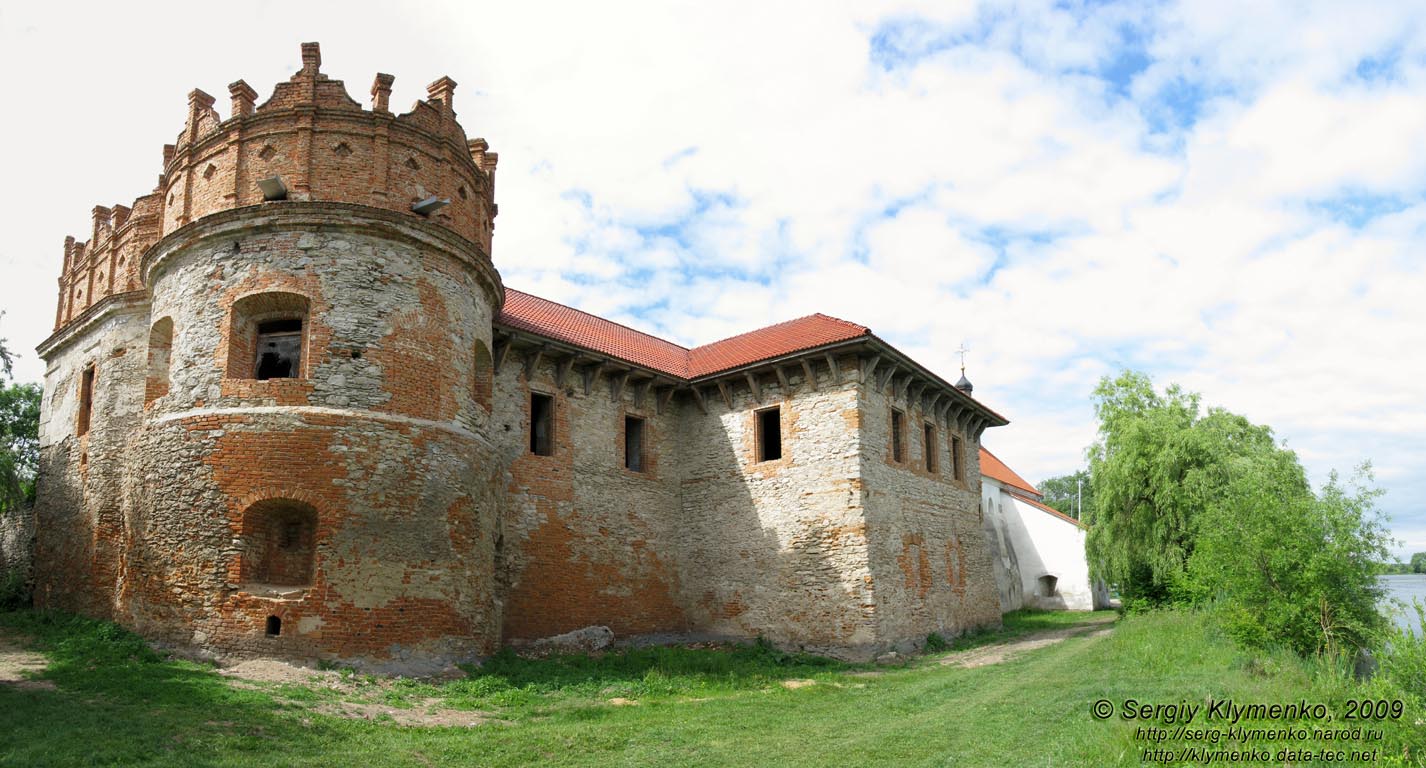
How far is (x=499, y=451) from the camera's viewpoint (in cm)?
1686

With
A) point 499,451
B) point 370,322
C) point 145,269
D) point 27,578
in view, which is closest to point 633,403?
point 499,451

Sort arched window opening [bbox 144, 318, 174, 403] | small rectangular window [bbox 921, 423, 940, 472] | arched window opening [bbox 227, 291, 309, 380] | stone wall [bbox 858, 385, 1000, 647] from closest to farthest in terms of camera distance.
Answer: arched window opening [bbox 227, 291, 309, 380], arched window opening [bbox 144, 318, 174, 403], stone wall [bbox 858, 385, 1000, 647], small rectangular window [bbox 921, 423, 940, 472]

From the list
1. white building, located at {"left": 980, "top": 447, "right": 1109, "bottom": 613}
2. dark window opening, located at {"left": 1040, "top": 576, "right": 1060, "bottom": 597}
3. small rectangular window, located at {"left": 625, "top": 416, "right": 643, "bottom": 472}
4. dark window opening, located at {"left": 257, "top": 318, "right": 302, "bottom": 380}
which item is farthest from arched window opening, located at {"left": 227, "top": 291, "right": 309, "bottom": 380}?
dark window opening, located at {"left": 1040, "top": 576, "right": 1060, "bottom": 597}

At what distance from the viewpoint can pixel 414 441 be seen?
13586mm

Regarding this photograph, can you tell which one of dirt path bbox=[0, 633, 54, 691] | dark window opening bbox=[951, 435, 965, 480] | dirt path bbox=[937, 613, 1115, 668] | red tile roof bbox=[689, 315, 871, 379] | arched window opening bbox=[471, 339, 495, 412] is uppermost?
red tile roof bbox=[689, 315, 871, 379]

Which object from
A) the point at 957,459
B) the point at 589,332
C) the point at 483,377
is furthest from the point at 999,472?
the point at 483,377

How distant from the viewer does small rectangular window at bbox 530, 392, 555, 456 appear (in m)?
18.6

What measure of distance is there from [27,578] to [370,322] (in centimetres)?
1228

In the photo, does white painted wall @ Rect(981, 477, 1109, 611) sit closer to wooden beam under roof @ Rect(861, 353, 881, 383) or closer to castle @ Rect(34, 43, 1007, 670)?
castle @ Rect(34, 43, 1007, 670)

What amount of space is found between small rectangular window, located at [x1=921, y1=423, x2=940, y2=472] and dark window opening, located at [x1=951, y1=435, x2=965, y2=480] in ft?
5.01

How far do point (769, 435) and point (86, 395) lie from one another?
15.1 metres

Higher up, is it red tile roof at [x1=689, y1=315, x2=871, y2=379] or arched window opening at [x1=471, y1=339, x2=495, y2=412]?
red tile roof at [x1=689, y1=315, x2=871, y2=379]

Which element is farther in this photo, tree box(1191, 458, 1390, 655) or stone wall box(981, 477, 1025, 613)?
stone wall box(981, 477, 1025, 613)

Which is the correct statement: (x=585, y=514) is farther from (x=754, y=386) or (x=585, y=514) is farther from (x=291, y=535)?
(x=291, y=535)
